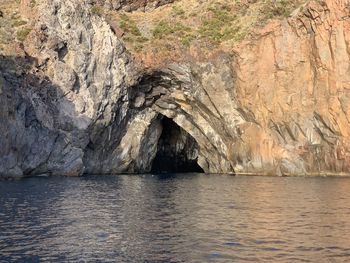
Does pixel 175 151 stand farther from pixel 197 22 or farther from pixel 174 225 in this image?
pixel 174 225

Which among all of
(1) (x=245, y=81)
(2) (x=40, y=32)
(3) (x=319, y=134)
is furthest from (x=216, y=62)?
(2) (x=40, y=32)

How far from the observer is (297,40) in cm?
7688

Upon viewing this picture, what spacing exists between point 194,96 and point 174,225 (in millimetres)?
49228

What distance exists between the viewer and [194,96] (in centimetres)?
8012

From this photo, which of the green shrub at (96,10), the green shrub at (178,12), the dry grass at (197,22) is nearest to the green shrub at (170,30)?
the dry grass at (197,22)

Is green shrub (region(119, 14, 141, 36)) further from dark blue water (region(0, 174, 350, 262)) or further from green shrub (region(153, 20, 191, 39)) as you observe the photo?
dark blue water (region(0, 174, 350, 262))

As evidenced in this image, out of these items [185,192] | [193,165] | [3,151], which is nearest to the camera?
[185,192]

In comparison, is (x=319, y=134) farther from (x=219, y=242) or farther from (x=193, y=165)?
(x=219, y=242)

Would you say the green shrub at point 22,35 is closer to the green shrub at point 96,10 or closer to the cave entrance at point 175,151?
the green shrub at point 96,10

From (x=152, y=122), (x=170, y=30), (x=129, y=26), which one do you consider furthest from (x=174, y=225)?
(x=129, y=26)

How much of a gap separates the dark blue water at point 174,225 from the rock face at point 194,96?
2221 centimetres

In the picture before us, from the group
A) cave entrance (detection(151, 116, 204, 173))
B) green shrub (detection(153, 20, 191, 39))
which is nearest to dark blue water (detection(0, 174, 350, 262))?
green shrub (detection(153, 20, 191, 39))

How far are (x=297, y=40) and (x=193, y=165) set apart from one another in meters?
35.1

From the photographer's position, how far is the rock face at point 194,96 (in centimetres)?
7294
